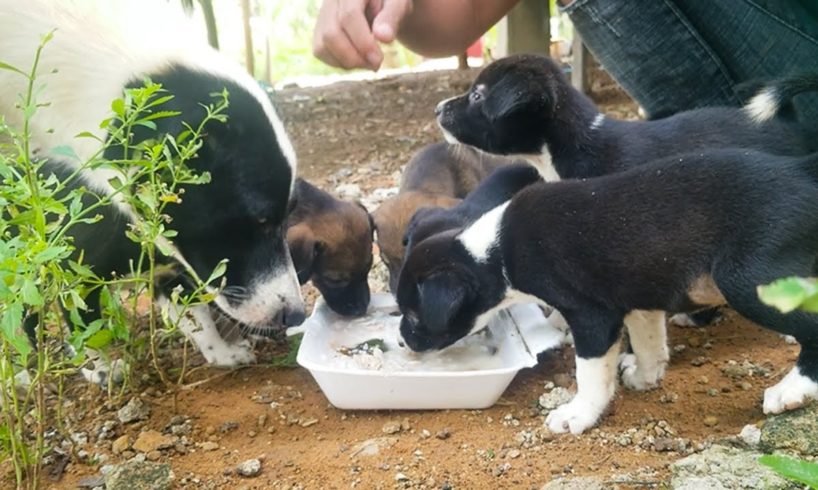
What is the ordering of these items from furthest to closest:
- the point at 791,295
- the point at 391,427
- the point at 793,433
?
the point at 391,427, the point at 793,433, the point at 791,295

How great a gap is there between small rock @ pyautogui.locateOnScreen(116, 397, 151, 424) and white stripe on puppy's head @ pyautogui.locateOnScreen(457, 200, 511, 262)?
4.00 feet

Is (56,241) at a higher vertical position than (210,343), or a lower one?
higher

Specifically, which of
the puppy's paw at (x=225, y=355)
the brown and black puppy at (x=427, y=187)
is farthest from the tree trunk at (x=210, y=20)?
the puppy's paw at (x=225, y=355)

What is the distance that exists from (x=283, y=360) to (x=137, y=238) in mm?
1061

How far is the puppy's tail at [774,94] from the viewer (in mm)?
3061

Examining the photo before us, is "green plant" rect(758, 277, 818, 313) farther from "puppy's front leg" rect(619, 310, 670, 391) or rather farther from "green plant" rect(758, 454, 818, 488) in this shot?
"puppy's front leg" rect(619, 310, 670, 391)

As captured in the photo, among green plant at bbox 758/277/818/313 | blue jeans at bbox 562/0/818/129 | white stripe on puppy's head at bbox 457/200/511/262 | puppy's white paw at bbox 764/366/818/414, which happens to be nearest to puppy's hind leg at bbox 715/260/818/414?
puppy's white paw at bbox 764/366/818/414

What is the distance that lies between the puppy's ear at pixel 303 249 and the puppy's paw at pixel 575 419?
1.40 metres

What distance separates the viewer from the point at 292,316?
3.15 m

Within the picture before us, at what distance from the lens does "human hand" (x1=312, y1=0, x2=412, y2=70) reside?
3607mm

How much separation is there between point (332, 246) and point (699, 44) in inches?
74.1

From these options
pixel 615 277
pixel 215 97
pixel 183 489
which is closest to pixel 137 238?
pixel 215 97

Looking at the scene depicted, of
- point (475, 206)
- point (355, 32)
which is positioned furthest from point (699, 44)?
point (355, 32)

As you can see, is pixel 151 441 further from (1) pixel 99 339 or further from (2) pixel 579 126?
(2) pixel 579 126
